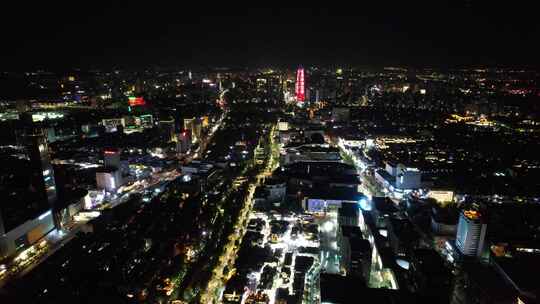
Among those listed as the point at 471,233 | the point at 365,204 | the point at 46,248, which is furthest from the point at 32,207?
the point at 471,233

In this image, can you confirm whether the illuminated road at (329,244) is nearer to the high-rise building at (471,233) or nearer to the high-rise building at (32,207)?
the high-rise building at (471,233)

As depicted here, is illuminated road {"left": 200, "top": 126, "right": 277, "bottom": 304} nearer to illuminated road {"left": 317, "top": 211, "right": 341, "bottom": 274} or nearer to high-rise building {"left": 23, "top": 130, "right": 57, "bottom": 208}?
illuminated road {"left": 317, "top": 211, "right": 341, "bottom": 274}

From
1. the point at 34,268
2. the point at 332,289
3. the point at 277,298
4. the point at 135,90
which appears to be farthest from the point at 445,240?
the point at 135,90

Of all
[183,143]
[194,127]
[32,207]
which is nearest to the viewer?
[32,207]

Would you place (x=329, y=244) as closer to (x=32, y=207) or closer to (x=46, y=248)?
(x=46, y=248)

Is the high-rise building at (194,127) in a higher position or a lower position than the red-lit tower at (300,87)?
lower

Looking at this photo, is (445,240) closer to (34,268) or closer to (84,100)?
(34,268)

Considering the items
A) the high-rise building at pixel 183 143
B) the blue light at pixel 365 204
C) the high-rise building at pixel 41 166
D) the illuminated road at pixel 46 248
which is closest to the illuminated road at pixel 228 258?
Answer: the blue light at pixel 365 204

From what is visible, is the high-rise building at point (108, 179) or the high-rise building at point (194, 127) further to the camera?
the high-rise building at point (194, 127)
